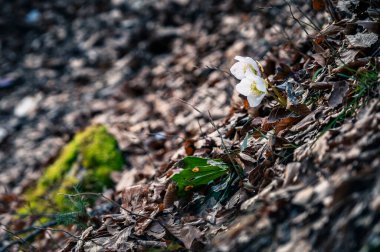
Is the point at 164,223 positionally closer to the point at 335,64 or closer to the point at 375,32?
the point at 335,64

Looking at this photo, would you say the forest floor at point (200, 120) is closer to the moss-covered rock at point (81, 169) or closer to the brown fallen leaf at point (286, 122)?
the brown fallen leaf at point (286, 122)

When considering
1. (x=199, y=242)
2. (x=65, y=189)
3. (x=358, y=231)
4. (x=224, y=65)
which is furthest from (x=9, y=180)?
(x=358, y=231)

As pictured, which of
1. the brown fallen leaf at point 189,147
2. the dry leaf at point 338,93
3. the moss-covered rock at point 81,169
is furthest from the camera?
the moss-covered rock at point 81,169

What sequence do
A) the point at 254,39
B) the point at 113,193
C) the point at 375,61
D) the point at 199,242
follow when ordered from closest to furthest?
the point at 199,242
the point at 375,61
the point at 113,193
the point at 254,39

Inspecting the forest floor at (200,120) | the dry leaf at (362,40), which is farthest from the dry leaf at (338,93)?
the dry leaf at (362,40)

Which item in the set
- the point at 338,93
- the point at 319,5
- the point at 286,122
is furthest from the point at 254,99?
the point at 319,5
